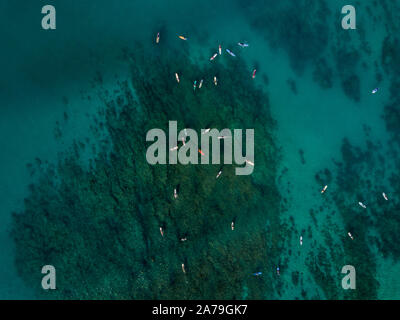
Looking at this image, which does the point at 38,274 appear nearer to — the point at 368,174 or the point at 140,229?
the point at 140,229

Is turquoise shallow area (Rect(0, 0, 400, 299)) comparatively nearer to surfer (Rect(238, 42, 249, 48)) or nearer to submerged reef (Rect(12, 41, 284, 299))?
surfer (Rect(238, 42, 249, 48))

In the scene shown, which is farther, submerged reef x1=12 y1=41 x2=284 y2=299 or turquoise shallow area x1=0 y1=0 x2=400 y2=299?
turquoise shallow area x1=0 y1=0 x2=400 y2=299

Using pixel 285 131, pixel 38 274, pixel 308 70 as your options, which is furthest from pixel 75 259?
pixel 308 70

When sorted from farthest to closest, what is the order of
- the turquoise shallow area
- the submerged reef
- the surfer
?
1. the surfer
2. the turquoise shallow area
3. the submerged reef

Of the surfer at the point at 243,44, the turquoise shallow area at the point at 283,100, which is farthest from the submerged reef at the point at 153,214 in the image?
Answer: the surfer at the point at 243,44

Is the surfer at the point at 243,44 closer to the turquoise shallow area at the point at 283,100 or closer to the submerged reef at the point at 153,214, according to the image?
the turquoise shallow area at the point at 283,100

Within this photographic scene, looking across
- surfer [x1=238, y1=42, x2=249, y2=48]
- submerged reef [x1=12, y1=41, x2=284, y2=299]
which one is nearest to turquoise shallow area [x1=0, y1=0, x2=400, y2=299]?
surfer [x1=238, y1=42, x2=249, y2=48]

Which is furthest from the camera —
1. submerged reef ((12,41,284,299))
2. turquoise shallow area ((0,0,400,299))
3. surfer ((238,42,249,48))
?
surfer ((238,42,249,48))
